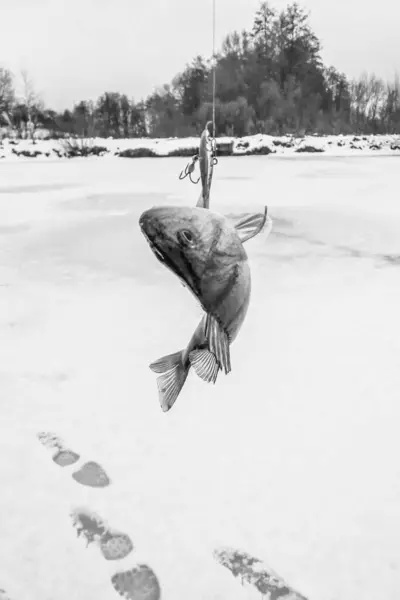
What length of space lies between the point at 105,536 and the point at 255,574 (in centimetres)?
50

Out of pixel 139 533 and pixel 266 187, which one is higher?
pixel 266 187

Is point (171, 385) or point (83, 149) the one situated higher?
point (83, 149)

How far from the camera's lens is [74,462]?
1912mm

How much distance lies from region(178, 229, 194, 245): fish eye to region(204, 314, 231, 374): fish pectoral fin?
148mm

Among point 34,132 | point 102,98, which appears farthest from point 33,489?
point 34,132

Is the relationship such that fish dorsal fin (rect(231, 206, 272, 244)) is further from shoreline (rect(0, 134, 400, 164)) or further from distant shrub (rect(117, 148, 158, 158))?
shoreline (rect(0, 134, 400, 164))

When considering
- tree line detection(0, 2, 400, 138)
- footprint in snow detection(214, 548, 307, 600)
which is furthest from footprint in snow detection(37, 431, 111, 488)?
tree line detection(0, 2, 400, 138)

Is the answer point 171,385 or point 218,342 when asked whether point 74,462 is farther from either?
point 218,342

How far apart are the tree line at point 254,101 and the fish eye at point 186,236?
13.8 ft

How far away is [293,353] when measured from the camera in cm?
276

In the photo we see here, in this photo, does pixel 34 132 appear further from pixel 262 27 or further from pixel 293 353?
pixel 293 353

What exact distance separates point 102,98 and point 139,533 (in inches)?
667

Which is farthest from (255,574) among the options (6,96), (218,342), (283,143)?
(6,96)

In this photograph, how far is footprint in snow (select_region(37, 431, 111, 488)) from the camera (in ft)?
5.94
